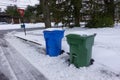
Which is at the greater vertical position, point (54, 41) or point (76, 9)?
point (76, 9)

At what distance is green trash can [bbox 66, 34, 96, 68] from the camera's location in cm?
614

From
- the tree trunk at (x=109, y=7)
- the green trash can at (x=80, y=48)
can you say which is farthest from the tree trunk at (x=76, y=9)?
the green trash can at (x=80, y=48)

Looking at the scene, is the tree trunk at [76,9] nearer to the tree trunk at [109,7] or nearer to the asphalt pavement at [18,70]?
the tree trunk at [109,7]

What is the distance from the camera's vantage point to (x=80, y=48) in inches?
244

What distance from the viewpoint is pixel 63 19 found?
22.4 meters

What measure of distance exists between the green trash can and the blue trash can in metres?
1.68

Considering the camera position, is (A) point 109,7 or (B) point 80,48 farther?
(A) point 109,7

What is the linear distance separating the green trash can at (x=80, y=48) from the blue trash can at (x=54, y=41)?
5.50 ft

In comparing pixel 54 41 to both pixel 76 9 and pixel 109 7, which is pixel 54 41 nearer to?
pixel 76 9

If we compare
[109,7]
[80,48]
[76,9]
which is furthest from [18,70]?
[109,7]

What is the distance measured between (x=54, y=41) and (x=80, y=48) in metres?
2.26

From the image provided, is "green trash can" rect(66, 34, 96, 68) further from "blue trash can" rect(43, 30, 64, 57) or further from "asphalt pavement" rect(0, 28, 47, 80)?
"blue trash can" rect(43, 30, 64, 57)

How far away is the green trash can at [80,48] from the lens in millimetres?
6137

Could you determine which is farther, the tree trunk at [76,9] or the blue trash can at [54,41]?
the tree trunk at [76,9]
